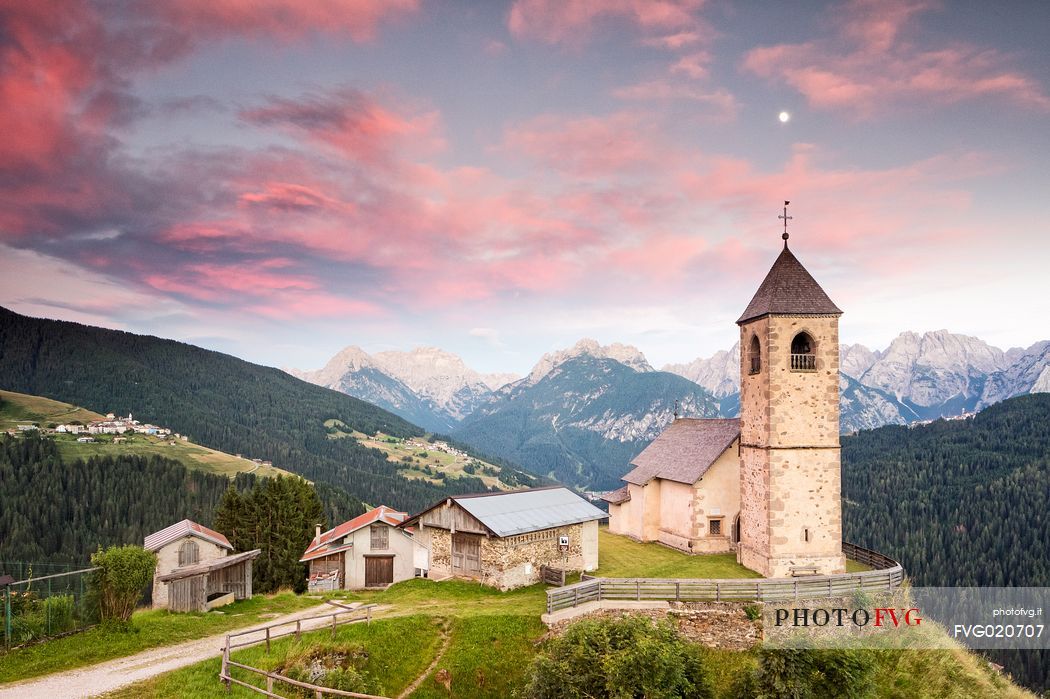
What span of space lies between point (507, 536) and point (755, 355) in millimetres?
18276

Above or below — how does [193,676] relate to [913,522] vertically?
above

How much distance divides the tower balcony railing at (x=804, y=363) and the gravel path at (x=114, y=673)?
31.3 meters

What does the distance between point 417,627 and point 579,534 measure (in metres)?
12.9

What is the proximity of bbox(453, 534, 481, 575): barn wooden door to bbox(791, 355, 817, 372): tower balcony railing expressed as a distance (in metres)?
20.5

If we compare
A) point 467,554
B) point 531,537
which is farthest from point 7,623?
point 531,537

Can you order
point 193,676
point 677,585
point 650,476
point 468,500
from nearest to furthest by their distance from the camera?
point 193,676 → point 677,585 → point 468,500 → point 650,476

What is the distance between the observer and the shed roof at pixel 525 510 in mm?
34975

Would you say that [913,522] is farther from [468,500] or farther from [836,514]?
[468,500]

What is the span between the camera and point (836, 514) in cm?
3459

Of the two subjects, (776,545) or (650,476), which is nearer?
(776,545)

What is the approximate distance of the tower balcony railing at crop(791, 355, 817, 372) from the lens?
35.6 m

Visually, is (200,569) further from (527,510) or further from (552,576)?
(552,576)

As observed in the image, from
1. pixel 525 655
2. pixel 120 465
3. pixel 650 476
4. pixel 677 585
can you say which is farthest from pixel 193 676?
pixel 120 465

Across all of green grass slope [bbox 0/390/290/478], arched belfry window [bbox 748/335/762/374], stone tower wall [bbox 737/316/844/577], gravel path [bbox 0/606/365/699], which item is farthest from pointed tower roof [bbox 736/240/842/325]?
green grass slope [bbox 0/390/290/478]
